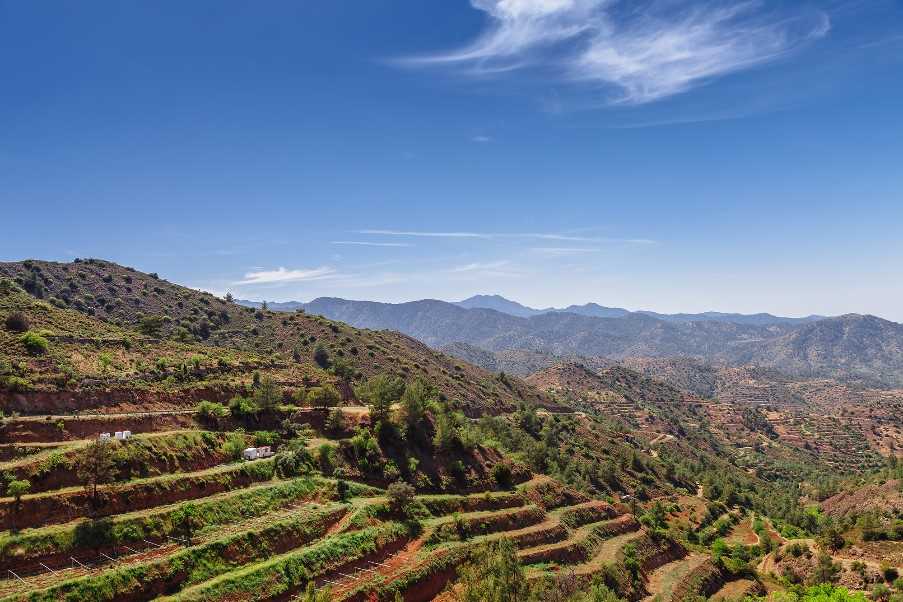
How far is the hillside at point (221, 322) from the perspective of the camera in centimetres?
12669

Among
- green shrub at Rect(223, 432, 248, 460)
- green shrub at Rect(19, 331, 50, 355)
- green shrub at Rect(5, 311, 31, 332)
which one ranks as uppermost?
Result: green shrub at Rect(5, 311, 31, 332)

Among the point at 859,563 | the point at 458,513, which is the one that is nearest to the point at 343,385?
the point at 458,513

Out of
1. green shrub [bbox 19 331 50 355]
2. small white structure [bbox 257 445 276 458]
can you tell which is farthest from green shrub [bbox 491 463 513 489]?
green shrub [bbox 19 331 50 355]

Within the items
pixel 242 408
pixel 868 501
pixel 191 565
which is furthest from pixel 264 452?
pixel 868 501

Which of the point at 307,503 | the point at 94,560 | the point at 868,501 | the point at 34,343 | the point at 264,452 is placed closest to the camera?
the point at 94,560

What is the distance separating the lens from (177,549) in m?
40.0

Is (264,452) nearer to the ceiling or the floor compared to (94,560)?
nearer to the ceiling

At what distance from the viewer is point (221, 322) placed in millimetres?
144125

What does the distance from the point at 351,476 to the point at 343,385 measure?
92.7ft

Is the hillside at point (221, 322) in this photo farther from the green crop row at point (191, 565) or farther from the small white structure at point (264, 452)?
the green crop row at point (191, 565)

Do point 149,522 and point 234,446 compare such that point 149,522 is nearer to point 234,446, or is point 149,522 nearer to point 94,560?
point 94,560

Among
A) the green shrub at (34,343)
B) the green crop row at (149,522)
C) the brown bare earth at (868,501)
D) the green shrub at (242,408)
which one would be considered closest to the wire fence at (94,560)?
the green crop row at (149,522)

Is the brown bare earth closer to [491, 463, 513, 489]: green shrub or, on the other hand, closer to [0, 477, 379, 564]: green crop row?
[491, 463, 513, 489]: green shrub

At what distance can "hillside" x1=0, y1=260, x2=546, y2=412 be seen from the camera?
126688mm
